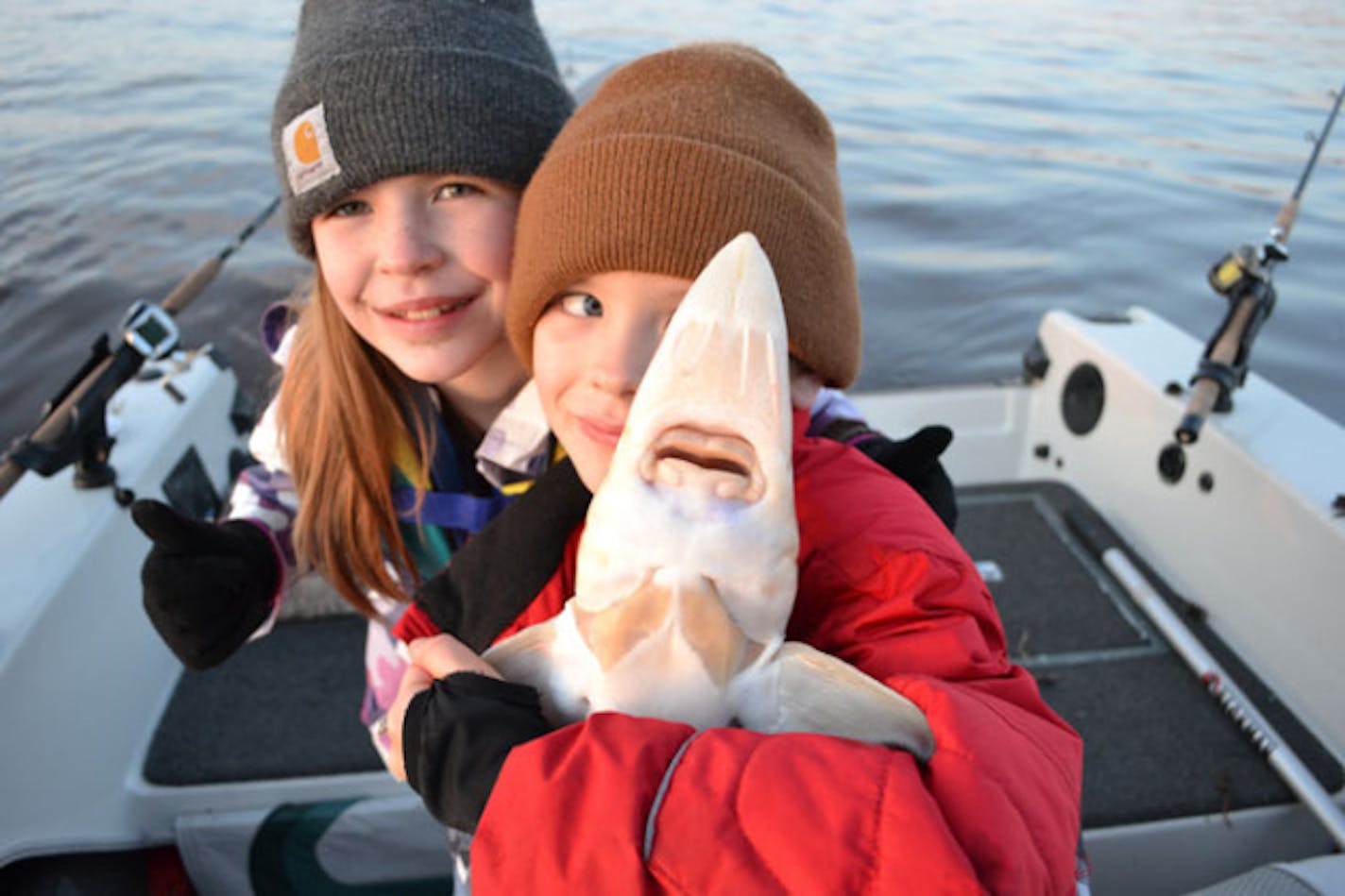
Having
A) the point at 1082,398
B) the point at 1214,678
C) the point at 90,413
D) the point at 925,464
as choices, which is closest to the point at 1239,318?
the point at 1082,398

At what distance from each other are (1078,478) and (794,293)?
9.21 feet

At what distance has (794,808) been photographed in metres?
0.74

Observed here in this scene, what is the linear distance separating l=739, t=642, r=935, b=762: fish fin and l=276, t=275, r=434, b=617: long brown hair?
1.05m

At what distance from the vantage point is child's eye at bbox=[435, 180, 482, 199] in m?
1.54

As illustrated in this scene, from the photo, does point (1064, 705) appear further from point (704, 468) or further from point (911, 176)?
point (911, 176)

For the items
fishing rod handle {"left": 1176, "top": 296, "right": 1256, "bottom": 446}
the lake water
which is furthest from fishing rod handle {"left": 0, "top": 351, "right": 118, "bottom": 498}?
the lake water

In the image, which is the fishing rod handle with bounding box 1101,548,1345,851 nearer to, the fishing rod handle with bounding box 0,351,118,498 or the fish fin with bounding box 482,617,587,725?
the fish fin with bounding box 482,617,587,725

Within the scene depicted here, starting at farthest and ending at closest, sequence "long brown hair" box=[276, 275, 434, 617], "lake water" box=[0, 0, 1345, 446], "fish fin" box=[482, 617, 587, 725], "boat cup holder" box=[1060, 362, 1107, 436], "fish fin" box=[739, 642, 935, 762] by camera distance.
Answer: "lake water" box=[0, 0, 1345, 446] < "boat cup holder" box=[1060, 362, 1107, 436] < "long brown hair" box=[276, 275, 434, 617] < "fish fin" box=[482, 617, 587, 725] < "fish fin" box=[739, 642, 935, 762]

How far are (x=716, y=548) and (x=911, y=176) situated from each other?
358 inches

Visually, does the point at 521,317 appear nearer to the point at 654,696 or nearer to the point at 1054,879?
the point at 654,696

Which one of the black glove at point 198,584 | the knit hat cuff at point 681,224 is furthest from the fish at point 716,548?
the black glove at point 198,584

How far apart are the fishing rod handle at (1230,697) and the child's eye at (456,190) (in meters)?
2.51

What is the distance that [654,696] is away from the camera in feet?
3.07

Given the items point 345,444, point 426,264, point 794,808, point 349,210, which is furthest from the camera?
point 345,444
